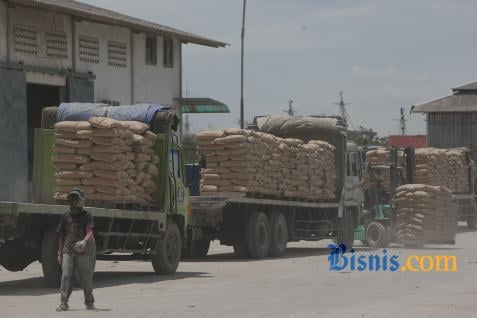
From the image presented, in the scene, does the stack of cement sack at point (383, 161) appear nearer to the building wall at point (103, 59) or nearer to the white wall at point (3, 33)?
the building wall at point (103, 59)

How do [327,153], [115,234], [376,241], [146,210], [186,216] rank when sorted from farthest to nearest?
1. [376,241]
2. [327,153]
3. [186,216]
4. [146,210]
5. [115,234]

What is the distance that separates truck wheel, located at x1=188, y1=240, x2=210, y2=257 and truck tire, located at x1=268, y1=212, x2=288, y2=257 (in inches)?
58.6

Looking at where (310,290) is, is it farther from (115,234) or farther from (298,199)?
(298,199)

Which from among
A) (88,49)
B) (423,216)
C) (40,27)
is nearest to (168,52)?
(88,49)

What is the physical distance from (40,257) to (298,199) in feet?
36.4

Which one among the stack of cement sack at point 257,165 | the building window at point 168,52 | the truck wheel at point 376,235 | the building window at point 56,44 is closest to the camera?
the stack of cement sack at point 257,165

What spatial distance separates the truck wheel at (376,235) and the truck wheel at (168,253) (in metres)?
10.7

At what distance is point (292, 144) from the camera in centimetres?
2791

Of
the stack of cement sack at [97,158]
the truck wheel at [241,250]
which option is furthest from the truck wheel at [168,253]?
the truck wheel at [241,250]

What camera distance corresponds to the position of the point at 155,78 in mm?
41281

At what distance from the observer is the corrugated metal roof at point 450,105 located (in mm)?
67750

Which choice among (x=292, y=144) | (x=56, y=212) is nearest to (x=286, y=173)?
(x=292, y=144)

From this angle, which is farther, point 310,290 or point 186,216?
point 186,216

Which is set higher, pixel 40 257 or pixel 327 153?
pixel 327 153
